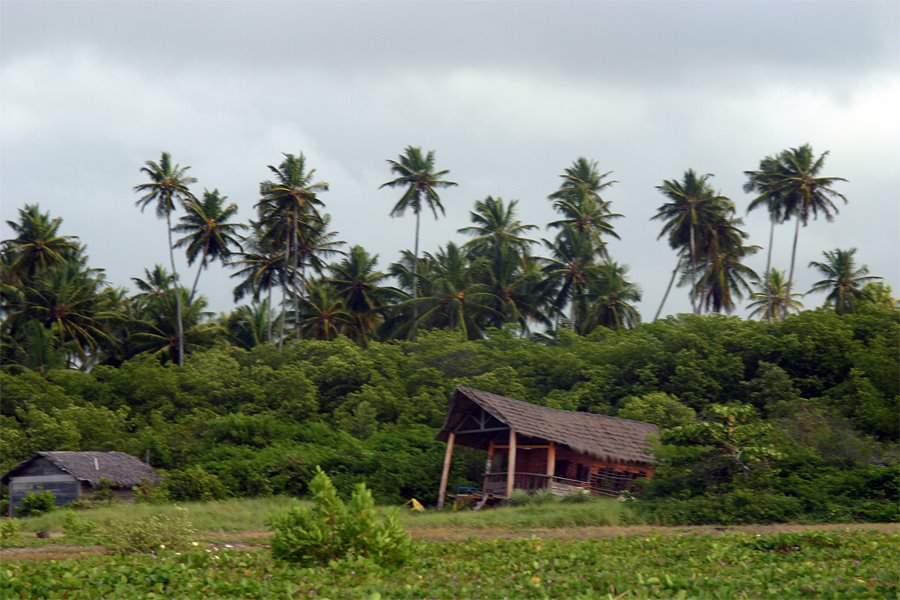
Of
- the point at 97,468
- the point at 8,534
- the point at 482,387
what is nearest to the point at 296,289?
the point at 482,387

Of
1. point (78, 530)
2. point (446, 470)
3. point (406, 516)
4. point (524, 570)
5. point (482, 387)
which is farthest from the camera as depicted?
point (482, 387)

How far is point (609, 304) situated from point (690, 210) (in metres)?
6.39

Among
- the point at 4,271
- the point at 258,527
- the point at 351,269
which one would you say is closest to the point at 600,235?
the point at 351,269

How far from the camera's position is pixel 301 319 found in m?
54.9

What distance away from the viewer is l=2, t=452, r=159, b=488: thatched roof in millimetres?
31484

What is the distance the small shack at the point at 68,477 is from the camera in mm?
31344

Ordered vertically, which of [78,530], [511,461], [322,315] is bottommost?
[78,530]

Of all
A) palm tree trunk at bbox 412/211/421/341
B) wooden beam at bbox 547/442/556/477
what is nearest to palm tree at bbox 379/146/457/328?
palm tree trunk at bbox 412/211/421/341

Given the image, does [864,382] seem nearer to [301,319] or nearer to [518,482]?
[518,482]

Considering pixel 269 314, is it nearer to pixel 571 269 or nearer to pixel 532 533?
pixel 571 269

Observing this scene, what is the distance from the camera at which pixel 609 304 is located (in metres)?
52.1

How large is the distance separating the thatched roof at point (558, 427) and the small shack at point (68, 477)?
31.7ft

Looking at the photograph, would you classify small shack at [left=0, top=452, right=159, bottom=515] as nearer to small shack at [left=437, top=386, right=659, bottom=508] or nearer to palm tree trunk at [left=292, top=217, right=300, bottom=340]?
small shack at [left=437, top=386, right=659, bottom=508]

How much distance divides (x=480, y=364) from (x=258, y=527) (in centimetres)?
1945
